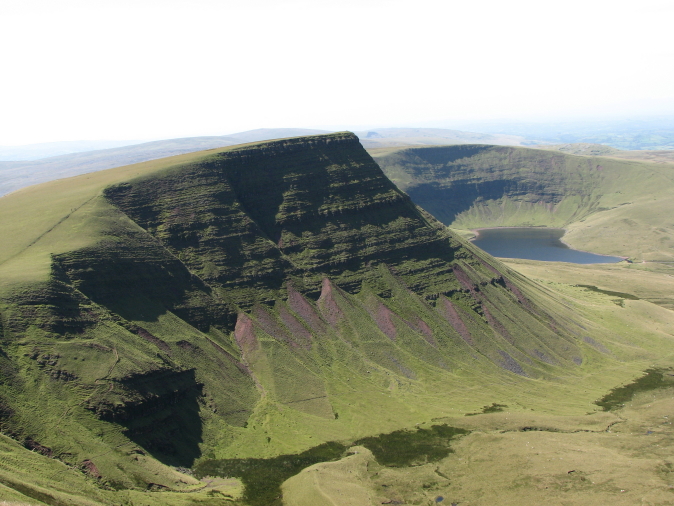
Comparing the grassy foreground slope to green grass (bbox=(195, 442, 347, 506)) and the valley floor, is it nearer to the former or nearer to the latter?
the valley floor

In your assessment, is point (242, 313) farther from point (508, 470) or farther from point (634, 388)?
point (634, 388)

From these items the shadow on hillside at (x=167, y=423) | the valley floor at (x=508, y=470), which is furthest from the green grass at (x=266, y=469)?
the shadow on hillside at (x=167, y=423)

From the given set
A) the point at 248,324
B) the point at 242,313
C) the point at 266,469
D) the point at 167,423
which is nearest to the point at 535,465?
the point at 266,469

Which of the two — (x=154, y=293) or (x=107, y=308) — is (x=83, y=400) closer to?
(x=107, y=308)

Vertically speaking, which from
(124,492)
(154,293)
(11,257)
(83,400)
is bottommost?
(124,492)

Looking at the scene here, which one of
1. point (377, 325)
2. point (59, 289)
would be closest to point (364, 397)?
point (377, 325)

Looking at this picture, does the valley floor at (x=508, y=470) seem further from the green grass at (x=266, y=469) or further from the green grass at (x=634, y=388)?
the green grass at (x=266, y=469)
